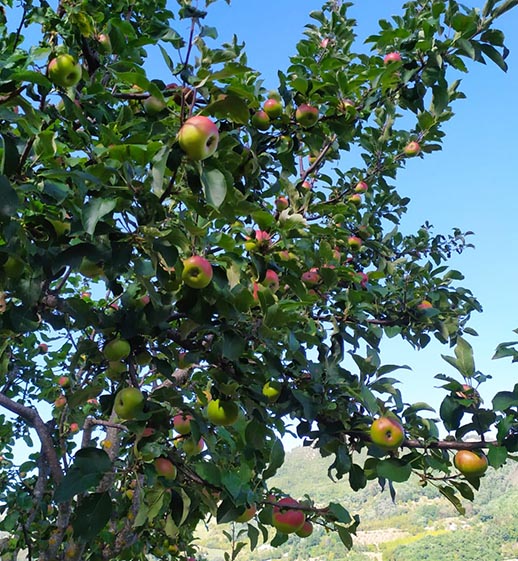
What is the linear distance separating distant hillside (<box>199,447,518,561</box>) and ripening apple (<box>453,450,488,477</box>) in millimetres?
71746

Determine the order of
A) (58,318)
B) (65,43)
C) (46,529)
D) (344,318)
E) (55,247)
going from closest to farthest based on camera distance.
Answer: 1. (55,247)
2. (65,43)
3. (58,318)
4. (344,318)
5. (46,529)

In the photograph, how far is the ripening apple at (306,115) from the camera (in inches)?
103

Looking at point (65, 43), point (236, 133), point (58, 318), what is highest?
point (65, 43)

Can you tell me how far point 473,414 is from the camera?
2232mm

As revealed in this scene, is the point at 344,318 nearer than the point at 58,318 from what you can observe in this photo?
No

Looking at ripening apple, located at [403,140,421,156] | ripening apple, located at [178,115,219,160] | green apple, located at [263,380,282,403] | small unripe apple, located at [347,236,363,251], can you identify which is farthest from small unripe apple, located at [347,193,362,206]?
ripening apple, located at [178,115,219,160]

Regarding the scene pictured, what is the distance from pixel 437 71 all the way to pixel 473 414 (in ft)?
5.49

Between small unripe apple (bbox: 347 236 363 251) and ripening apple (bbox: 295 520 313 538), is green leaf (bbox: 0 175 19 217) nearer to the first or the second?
ripening apple (bbox: 295 520 313 538)

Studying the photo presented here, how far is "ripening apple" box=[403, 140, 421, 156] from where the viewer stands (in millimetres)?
4496

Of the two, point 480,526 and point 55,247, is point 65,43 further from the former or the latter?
point 480,526

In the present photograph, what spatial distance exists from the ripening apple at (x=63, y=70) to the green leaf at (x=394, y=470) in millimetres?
2124

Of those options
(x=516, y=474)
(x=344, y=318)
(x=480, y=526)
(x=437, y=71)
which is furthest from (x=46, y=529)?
(x=516, y=474)

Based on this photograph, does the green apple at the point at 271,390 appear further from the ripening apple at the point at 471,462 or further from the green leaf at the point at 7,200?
the green leaf at the point at 7,200

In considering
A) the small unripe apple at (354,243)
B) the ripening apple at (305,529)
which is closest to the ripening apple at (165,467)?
the ripening apple at (305,529)
